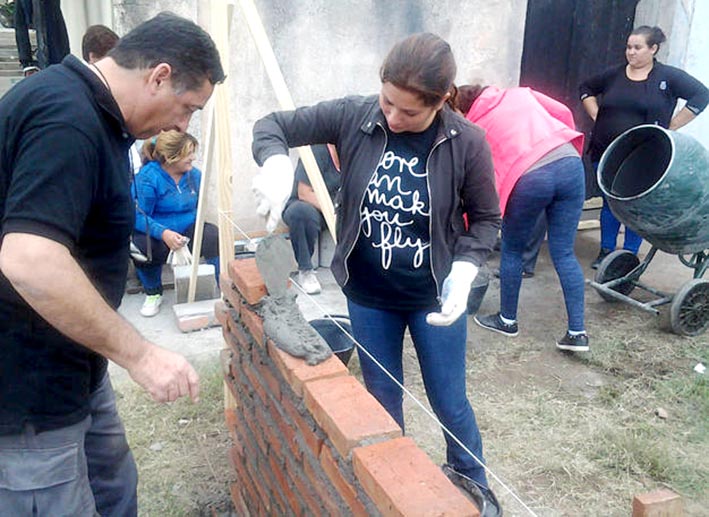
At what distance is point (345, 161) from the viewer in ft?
7.57

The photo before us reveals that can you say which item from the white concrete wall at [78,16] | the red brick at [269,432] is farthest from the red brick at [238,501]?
the white concrete wall at [78,16]

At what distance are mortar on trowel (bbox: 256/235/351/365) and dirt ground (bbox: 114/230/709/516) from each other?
0.92m

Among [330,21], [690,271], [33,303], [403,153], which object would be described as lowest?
[690,271]

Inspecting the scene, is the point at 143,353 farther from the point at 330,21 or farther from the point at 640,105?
the point at 640,105

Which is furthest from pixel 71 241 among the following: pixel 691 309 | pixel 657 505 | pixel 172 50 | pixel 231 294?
pixel 691 309

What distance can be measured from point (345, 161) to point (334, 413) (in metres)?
0.97

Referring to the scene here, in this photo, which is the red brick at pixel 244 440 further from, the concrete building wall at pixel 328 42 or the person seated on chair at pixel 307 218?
the concrete building wall at pixel 328 42

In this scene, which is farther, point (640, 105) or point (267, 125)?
point (640, 105)

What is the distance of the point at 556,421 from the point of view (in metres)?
3.44

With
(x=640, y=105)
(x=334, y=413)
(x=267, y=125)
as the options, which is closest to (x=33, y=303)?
(x=334, y=413)

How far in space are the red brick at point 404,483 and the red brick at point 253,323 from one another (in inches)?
26.7

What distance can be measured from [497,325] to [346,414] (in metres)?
2.94

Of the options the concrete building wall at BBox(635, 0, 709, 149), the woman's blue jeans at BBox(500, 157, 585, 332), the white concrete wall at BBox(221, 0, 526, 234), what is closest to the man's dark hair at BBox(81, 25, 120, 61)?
the white concrete wall at BBox(221, 0, 526, 234)

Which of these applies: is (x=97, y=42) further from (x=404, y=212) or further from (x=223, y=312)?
(x=404, y=212)
